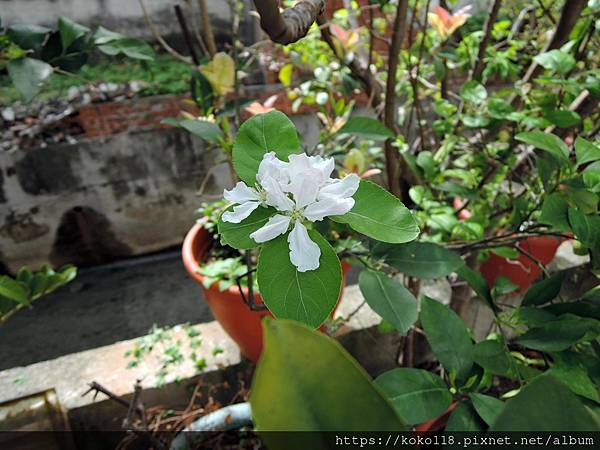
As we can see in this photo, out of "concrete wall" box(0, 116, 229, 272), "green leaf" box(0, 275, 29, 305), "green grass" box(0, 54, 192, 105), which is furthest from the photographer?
"green grass" box(0, 54, 192, 105)

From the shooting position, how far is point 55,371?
1078mm

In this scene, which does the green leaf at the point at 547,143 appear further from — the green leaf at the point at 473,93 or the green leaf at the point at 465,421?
the green leaf at the point at 465,421

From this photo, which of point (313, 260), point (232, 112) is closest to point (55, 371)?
point (232, 112)

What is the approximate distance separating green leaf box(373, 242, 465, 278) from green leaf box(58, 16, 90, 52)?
741 millimetres

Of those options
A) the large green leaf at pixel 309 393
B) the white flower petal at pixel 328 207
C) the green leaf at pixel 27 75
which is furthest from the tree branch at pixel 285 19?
the green leaf at pixel 27 75

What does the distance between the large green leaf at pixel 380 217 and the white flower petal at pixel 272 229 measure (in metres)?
0.06

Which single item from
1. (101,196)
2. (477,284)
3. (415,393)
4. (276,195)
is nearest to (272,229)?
(276,195)

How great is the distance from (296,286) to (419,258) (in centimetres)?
34

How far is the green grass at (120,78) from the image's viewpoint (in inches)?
86.4

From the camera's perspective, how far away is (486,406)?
560 mm

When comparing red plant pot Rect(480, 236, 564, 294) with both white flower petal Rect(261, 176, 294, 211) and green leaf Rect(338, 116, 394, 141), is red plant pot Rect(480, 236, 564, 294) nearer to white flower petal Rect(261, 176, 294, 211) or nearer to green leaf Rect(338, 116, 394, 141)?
green leaf Rect(338, 116, 394, 141)

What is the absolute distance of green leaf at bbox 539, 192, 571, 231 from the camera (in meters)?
0.56

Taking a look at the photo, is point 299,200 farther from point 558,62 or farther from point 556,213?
point 558,62

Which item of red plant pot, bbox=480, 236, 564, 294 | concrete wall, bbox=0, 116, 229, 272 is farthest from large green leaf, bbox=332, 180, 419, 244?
concrete wall, bbox=0, 116, 229, 272
